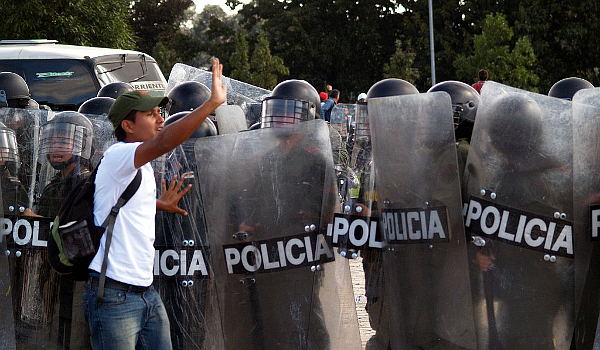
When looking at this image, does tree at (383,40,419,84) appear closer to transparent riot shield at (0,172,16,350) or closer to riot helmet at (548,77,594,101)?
riot helmet at (548,77,594,101)

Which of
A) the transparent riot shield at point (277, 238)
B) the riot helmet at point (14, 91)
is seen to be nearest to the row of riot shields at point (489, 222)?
the transparent riot shield at point (277, 238)

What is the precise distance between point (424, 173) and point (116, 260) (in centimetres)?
162

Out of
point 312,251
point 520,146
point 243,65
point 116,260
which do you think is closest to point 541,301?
point 520,146

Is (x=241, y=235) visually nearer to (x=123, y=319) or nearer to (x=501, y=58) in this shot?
(x=123, y=319)

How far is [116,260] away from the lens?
13.3 ft

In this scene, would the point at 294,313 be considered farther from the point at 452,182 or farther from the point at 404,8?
the point at 404,8

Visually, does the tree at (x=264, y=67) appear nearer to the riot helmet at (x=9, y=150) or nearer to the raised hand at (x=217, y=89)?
the riot helmet at (x=9, y=150)

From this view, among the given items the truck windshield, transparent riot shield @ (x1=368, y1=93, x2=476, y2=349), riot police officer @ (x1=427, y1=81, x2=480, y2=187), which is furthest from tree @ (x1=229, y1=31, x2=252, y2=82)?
transparent riot shield @ (x1=368, y1=93, x2=476, y2=349)

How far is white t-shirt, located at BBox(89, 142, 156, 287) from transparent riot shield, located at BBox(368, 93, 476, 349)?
4.42 ft

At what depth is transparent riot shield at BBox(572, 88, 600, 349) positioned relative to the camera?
16.0ft

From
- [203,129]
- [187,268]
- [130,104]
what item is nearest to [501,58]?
[203,129]

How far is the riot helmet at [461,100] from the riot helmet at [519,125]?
0.56 m

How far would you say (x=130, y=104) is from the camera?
419 cm

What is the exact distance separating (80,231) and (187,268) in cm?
114
